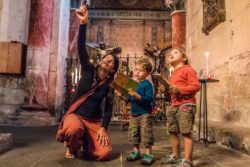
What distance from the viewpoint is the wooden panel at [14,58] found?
655 cm

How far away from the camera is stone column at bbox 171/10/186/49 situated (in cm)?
838

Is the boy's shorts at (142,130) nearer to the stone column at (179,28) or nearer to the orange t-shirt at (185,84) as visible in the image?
the orange t-shirt at (185,84)

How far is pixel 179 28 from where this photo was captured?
8492 mm

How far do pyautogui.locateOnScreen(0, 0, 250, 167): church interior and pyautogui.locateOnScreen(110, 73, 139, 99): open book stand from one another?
280mm

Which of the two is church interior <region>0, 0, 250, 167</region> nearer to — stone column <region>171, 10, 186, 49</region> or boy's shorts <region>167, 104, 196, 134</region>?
stone column <region>171, 10, 186, 49</region>

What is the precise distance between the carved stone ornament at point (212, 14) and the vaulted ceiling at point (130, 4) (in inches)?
401

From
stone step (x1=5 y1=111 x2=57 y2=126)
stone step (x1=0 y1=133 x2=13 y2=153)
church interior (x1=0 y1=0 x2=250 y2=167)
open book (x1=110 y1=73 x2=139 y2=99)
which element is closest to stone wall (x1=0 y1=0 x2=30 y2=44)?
church interior (x1=0 y1=0 x2=250 y2=167)

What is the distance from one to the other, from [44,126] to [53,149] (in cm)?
Result: 307

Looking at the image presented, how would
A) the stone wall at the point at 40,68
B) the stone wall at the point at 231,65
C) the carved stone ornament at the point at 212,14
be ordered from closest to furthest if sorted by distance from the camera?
the stone wall at the point at 231,65, the carved stone ornament at the point at 212,14, the stone wall at the point at 40,68

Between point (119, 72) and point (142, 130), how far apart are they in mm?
850

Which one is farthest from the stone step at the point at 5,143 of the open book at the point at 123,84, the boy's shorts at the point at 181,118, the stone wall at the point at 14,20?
the stone wall at the point at 14,20

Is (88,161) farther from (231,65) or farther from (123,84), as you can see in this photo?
(231,65)

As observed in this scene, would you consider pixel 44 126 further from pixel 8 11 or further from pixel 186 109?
pixel 186 109

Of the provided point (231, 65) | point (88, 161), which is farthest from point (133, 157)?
point (231, 65)
